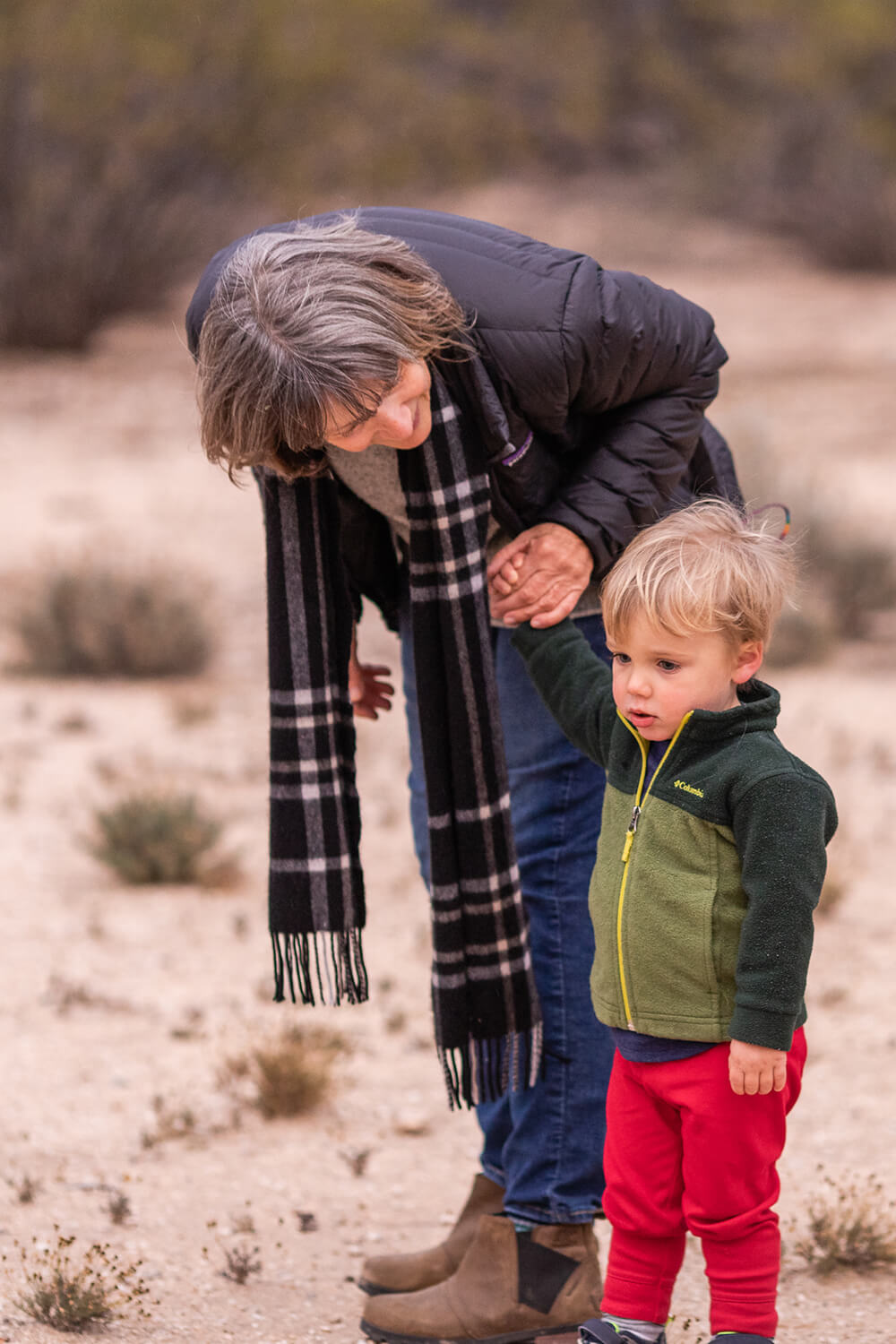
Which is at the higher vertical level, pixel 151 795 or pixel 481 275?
pixel 481 275

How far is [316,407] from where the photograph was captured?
199 centimetres

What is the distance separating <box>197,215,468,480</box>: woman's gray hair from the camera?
198cm

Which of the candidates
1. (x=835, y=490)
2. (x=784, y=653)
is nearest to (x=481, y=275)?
(x=784, y=653)

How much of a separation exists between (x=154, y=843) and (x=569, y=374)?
3.31 metres

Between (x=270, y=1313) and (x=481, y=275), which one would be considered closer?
(x=481, y=275)

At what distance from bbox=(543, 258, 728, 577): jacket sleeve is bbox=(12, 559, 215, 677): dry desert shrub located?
543cm

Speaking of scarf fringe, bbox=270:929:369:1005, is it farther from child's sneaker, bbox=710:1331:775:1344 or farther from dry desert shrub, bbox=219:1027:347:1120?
dry desert shrub, bbox=219:1027:347:1120

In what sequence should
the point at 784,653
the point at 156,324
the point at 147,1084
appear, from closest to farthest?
the point at 147,1084, the point at 784,653, the point at 156,324

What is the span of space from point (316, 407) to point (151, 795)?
3594 millimetres

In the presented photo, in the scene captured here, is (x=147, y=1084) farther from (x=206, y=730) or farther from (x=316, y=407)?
(x=206, y=730)

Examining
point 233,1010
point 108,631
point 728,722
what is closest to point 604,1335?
point 728,722

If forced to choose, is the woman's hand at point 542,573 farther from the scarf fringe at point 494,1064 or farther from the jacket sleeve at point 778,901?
the scarf fringe at point 494,1064

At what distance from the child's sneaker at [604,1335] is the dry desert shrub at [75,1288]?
83cm

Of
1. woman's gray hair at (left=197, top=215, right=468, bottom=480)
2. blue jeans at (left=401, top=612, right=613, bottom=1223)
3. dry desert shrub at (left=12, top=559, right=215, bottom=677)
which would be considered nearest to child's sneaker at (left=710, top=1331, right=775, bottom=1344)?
blue jeans at (left=401, top=612, right=613, bottom=1223)
